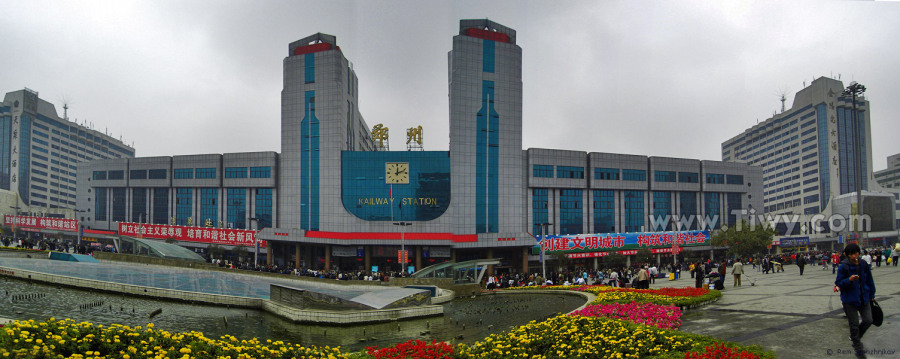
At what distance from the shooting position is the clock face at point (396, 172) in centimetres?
5347

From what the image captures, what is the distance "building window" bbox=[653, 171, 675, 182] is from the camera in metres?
63.0

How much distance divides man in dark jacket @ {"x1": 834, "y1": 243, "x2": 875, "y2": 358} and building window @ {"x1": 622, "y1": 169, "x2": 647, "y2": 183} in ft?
183

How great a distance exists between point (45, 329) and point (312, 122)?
4966cm

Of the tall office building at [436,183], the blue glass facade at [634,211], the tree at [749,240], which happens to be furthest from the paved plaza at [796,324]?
the blue glass facade at [634,211]

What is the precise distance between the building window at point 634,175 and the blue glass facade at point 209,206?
49.0 metres

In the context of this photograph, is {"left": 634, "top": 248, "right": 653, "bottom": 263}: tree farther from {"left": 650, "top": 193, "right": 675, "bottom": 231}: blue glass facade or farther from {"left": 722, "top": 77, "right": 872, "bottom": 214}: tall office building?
{"left": 722, "top": 77, "right": 872, "bottom": 214}: tall office building

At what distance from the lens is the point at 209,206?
64000 millimetres

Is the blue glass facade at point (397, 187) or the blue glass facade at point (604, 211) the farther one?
the blue glass facade at point (604, 211)

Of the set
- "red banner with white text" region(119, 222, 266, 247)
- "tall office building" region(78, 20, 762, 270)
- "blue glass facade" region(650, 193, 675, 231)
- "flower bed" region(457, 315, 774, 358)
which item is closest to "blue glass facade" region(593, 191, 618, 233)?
"tall office building" region(78, 20, 762, 270)

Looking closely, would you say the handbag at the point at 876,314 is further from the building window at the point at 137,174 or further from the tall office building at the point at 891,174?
the tall office building at the point at 891,174

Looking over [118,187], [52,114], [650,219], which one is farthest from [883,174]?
[52,114]

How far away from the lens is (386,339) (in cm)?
1273

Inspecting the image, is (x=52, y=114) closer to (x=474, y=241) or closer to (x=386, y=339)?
(x=474, y=241)

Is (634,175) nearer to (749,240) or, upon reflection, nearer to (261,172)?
(749,240)
